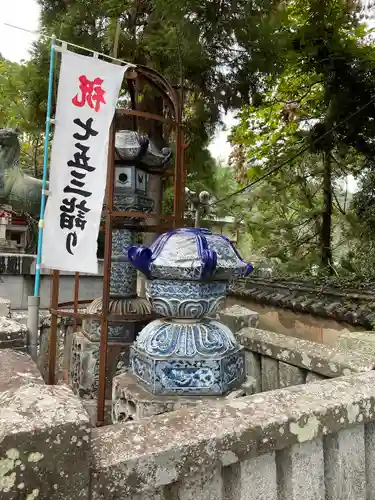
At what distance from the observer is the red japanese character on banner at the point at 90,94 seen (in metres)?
2.85

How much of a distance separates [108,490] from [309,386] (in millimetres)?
1049

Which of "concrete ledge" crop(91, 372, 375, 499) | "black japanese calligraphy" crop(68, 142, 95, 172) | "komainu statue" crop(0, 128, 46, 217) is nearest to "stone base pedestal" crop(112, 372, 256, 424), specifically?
"concrete ledge" crop(91, 372, 375, 499)

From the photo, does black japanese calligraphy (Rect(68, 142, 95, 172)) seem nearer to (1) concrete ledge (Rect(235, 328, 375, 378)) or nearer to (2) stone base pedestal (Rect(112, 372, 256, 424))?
(2) stone base pedestal (Rect(112, 372, 256, 424))

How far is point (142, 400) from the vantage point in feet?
7.25

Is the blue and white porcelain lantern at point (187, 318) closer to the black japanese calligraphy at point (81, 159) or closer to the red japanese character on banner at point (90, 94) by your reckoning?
the black japanese calligraphy at point (81, 159)

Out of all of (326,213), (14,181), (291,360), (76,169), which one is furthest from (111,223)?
(326,213)

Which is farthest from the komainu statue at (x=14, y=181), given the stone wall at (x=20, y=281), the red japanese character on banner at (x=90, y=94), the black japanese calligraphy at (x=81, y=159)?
the black japanese calligraphy at (x=81, y=159)

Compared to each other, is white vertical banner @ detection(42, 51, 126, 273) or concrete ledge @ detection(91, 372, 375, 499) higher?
white vertical banner @ detection(42, 51, 126, 273)

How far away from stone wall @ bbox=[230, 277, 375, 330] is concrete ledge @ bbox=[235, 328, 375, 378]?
9.65 feet

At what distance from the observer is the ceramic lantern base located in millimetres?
2285

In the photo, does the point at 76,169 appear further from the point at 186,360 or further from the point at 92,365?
the point at 92,365

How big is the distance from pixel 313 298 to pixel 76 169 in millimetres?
5804

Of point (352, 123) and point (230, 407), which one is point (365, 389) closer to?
point (230, 407)

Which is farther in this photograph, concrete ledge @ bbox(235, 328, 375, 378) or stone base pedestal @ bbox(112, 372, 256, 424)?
concrete ledge @ bbox(235, 328, 375, 378)
